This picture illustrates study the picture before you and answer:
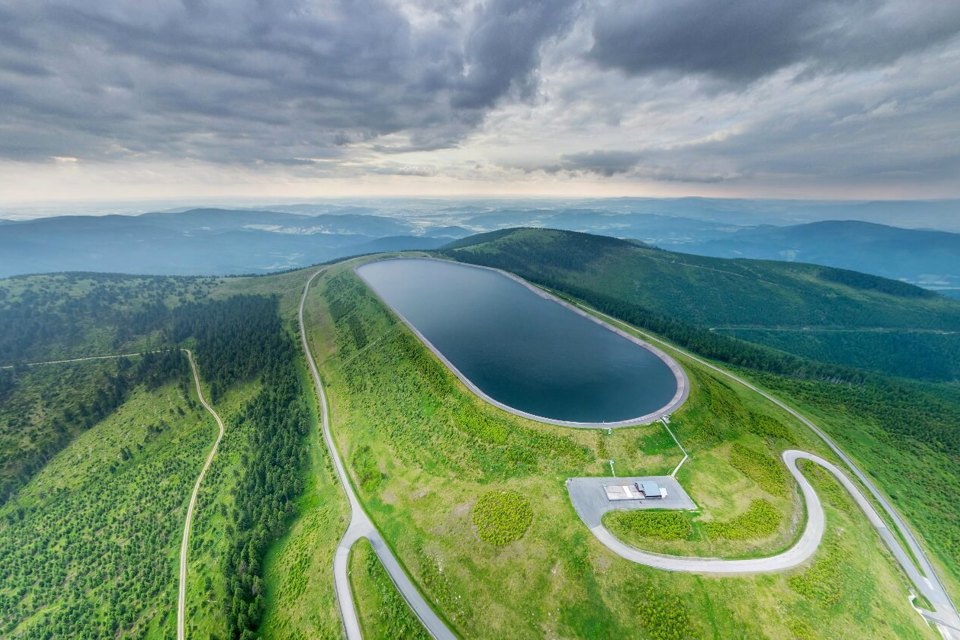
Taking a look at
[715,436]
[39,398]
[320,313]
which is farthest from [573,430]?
[39,398]

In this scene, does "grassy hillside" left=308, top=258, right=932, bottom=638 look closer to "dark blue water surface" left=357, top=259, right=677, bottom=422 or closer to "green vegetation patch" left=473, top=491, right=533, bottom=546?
"green vegetation patch" left=473, top=491, right=533, bottom=546

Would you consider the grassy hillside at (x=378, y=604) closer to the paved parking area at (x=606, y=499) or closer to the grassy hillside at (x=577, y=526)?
the grassy hillside at (x=577, y=526)

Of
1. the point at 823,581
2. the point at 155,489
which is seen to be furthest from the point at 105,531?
the point at 823,581

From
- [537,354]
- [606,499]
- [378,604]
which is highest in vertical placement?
[537,354]

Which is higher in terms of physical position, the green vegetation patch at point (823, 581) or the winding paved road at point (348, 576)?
the green vegetation patch at point (823, 581)

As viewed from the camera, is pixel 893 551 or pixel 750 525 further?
pixel 893 551

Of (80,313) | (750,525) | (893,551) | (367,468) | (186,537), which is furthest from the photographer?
(80,313)

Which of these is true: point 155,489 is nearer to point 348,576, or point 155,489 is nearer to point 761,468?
point 348,576

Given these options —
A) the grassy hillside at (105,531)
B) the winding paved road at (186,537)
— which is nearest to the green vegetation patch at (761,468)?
the winding paved road at (186,537)
